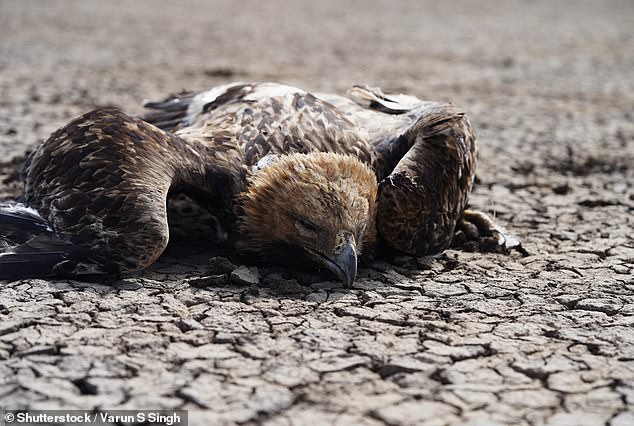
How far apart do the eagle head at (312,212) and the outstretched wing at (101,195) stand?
267 millimetres

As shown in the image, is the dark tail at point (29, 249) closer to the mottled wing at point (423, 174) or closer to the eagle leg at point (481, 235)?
the mottled wing at point (423, 174)

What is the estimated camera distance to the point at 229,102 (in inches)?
217

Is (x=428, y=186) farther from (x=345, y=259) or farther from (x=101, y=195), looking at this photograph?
(x=101, y=195)

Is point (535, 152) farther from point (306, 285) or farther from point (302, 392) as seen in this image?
point (302, 392)

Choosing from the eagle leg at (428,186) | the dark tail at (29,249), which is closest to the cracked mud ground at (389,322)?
the dark tail at (29,249)

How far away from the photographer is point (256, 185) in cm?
458

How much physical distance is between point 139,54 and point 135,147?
7.96m

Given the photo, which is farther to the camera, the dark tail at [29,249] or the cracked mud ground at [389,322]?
the dark tail at [29,249]

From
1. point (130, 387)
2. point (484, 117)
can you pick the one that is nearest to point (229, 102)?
point (130, 387)

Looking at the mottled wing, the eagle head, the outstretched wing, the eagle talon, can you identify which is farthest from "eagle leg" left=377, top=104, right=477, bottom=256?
the outstretched wing

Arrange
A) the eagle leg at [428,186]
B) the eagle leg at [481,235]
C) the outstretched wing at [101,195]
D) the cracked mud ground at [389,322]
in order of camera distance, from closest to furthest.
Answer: the cracked mud ground at [389,322], the outstretched wing at [101,195], the eagle leg at [428,186], the eagle leg at [481,235]

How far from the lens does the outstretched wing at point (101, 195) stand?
425cm

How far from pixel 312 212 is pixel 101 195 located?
1.02m

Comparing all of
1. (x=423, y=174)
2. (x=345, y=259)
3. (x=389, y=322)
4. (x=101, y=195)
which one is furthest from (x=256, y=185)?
(x=389, y=322)
